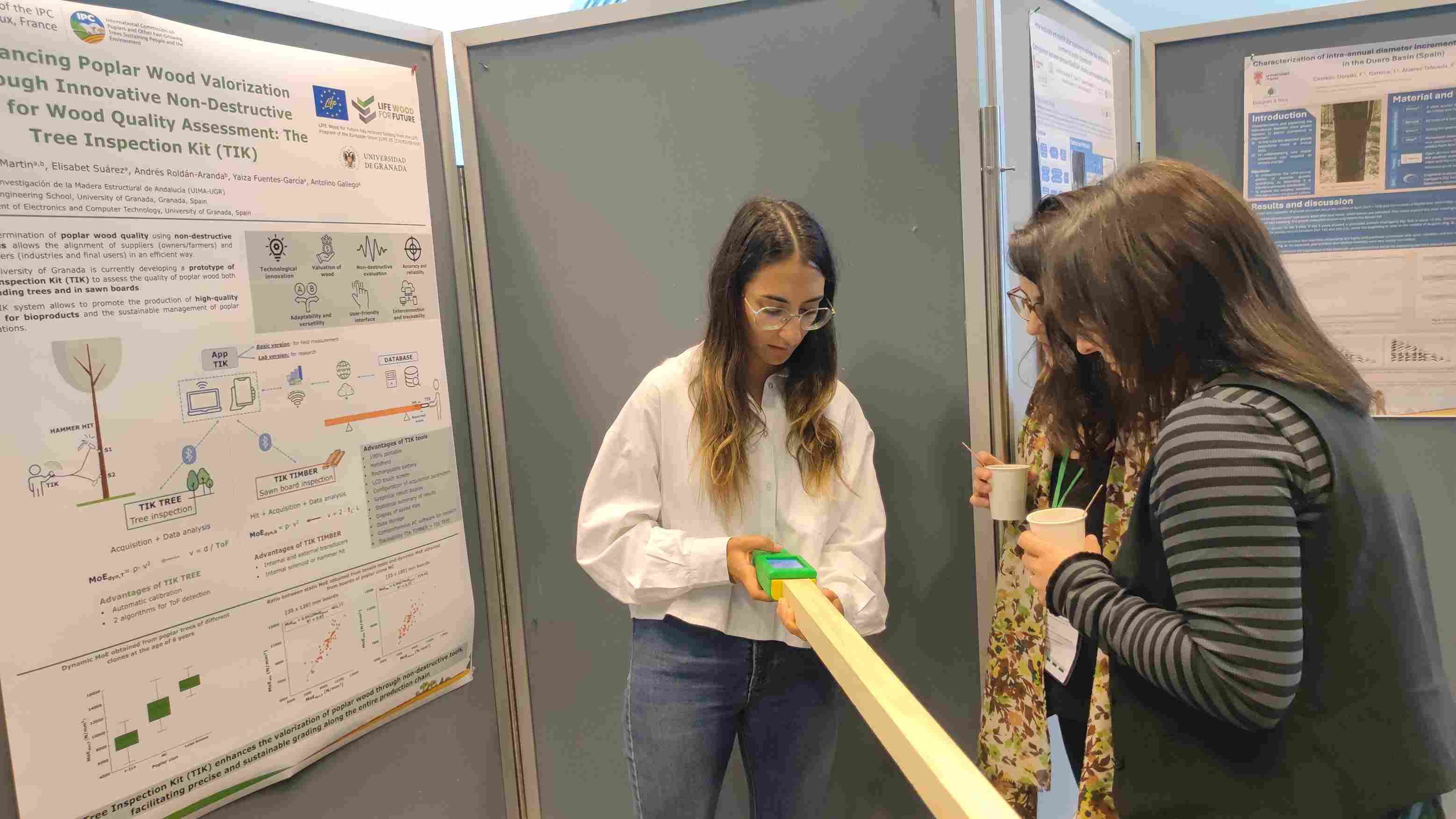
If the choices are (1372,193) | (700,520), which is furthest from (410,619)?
(1372,193)

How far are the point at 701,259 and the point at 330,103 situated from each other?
0.71 meters

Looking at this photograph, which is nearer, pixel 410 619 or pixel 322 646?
pixel 322 646

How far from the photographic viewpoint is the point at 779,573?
1.28m

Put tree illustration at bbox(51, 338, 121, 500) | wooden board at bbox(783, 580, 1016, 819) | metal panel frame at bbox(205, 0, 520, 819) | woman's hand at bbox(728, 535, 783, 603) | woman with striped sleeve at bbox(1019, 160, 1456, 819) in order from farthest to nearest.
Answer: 1. metal panel frame at bbox(205, 0, 520, 819)
2. woman's hand at bbox(728, 535, 783, 603)
3. tree illustration at bbox(51, 338, 121, 500)
4. woman with striped sleeve at bbox(1019, 160, 1456, 819)
5. wooden board at bbox(783, 580, 1016, 819)

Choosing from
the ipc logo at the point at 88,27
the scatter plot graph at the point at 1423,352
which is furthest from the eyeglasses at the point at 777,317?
the scatter plot graph at the point at 1423,352

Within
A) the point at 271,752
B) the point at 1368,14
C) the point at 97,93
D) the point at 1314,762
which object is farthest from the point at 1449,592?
the point at 97,93

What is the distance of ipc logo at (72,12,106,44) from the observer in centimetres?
127

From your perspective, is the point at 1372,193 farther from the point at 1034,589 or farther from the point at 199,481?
the point at 199,481

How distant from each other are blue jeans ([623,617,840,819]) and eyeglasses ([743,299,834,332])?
0.49 m

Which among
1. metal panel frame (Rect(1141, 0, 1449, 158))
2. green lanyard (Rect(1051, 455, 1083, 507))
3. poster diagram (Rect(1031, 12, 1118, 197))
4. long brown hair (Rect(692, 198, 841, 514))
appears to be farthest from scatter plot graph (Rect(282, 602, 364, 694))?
metal panel frame (Rect(1141, 0, 1449, 158))

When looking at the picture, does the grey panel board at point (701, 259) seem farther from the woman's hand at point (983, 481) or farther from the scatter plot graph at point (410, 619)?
the scatter plot graph at point (410, 619)

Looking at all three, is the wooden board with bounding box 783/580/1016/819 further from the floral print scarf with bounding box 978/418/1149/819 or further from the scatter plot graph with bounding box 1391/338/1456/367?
the scatter plot graph with bounding box 1391/338/1456/367

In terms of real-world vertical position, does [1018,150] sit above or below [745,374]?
above

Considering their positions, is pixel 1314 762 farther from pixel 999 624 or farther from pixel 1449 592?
pixel 1449 592
